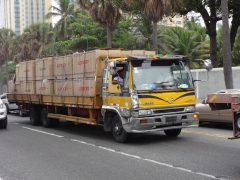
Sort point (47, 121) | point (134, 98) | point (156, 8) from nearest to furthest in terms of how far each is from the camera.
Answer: point (134, 98)
point (47, 121)
point (156, 8)

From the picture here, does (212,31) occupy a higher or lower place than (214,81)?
higher

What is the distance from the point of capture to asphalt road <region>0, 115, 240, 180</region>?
7.42 m

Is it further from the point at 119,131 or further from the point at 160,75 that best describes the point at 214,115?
the point at 119,131

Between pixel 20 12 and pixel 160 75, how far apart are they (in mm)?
155603

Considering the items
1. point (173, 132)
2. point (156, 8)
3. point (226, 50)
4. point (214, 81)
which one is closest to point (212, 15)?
point (214, 81)

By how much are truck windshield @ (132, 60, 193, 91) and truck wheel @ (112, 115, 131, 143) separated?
134cm

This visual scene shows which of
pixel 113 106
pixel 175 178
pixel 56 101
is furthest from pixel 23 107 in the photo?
pixel 175 178

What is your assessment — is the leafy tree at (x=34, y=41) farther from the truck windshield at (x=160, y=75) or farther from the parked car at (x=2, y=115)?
the truck windshield at (x=160, y=75)

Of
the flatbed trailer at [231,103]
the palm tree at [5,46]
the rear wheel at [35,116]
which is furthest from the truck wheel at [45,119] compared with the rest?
the palm tree at [5,46]

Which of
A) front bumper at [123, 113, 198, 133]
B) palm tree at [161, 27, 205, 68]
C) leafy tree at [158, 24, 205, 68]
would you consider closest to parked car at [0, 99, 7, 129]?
front bumper at [123, 113, 198, 133]

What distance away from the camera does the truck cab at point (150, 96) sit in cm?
1016

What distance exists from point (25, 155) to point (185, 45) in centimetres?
2871

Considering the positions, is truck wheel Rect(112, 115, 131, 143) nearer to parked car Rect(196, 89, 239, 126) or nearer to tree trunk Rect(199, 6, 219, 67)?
parked car Rect(196, 89, 239, 126)

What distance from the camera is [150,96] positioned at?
33.3 ft
